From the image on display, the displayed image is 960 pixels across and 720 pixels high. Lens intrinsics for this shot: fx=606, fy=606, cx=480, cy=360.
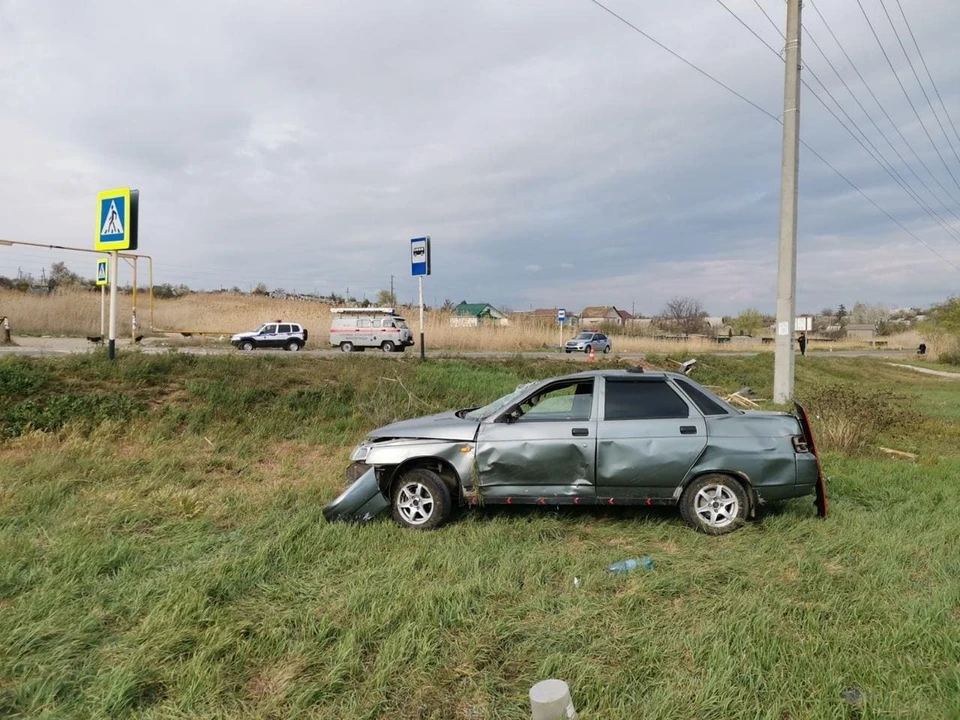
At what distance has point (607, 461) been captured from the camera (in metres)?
5.41

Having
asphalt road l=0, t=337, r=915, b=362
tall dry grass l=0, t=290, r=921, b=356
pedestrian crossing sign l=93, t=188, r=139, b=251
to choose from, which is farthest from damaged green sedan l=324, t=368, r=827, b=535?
tall dry grass l=0, t=290, r=921, b=356

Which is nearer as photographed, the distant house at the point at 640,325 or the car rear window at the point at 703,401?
the car rear window at the point at 703,401

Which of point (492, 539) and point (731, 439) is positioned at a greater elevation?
point (731, 439)

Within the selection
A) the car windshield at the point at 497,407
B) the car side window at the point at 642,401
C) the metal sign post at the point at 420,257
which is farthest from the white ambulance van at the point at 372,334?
the car side window at the point at 642,401

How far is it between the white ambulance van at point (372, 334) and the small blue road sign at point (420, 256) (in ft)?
46.0

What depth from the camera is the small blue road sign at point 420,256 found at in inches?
584

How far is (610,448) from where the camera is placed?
17.8 ft

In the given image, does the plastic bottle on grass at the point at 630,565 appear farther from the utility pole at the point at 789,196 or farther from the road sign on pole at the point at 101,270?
the road sign on pole at the point at 101,270

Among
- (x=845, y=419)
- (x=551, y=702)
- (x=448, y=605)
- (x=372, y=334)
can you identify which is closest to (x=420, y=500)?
(x=448, y=605)

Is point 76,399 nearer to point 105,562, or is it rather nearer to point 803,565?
point 105,562

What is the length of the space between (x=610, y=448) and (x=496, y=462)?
40.5 inches

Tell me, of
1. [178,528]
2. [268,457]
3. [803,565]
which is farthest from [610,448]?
[268,457]

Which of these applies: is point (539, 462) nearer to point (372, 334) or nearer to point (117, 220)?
point (117, 220)

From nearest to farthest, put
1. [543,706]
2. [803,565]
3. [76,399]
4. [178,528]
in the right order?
[543,706]
[803,565]
[178,528]
[76,399]
